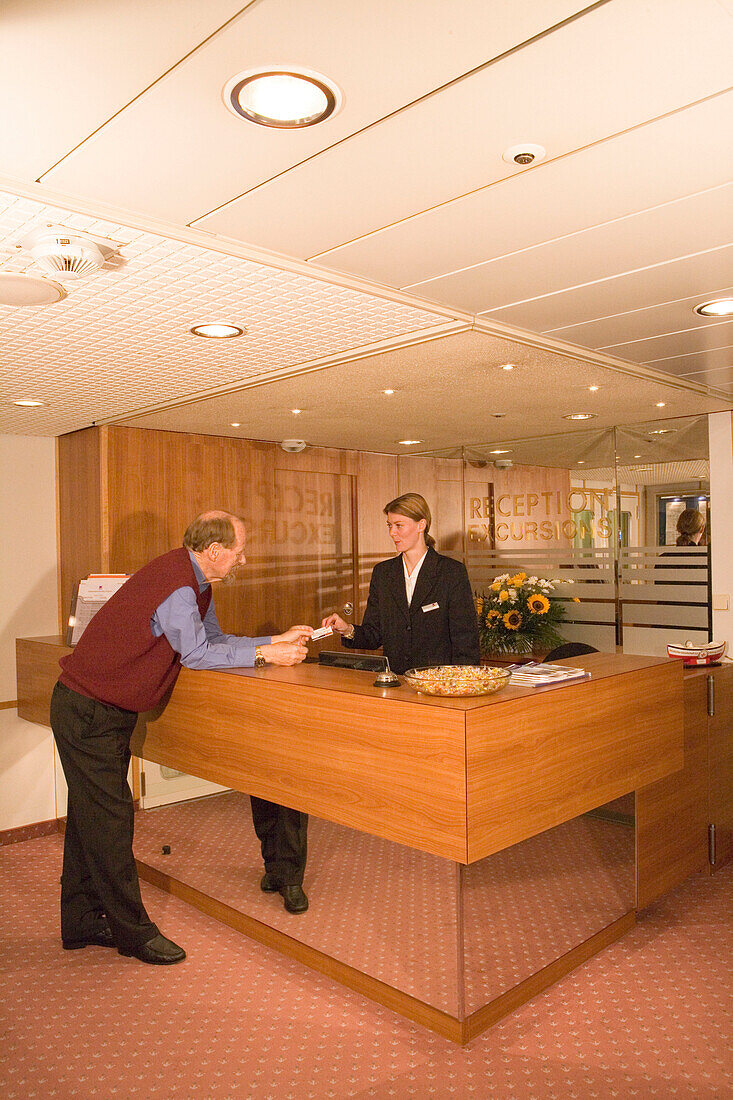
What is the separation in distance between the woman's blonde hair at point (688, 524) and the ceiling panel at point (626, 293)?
2.00 metres

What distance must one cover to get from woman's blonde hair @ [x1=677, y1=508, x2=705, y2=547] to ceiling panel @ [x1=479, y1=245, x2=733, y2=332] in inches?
78.8

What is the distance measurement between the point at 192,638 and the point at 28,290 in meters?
1.27

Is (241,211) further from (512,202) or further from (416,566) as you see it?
(416,566)

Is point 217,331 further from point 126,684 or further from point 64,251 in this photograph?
point 126,684

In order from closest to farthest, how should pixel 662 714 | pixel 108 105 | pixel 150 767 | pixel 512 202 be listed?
1. pixel 108 105
2. pixel 512 202
3. pixel 662 714
4. pixel 150 767

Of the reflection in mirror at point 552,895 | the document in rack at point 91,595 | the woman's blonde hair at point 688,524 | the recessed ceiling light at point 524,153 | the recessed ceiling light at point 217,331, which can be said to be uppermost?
the recessed ceiling light at point 524,153

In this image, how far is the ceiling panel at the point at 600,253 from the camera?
188 centimetres

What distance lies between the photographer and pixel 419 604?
3531mm

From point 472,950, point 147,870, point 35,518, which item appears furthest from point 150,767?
point 472,950

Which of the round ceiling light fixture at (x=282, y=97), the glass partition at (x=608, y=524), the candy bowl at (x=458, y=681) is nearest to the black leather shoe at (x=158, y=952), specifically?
the candy bowl at (x=458, y=681)

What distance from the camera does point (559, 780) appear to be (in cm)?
252

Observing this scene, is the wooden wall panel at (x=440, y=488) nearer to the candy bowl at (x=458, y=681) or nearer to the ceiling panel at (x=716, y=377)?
the ceiling panel at (x=716, y=377)

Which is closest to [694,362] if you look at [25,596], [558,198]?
[558,198]

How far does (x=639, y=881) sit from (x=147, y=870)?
84.9 inches
